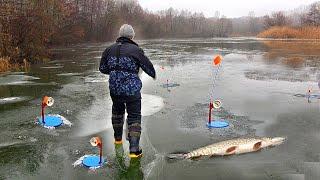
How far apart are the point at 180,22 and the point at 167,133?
329ft

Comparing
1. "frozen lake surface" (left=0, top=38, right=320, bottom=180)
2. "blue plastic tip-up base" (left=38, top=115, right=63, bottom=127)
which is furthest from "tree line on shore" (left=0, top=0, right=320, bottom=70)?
"blue plastic tip-up base" (left=38, top=115, right=63, bottom=127)

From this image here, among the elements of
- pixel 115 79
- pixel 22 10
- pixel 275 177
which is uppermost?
pixel 22 10

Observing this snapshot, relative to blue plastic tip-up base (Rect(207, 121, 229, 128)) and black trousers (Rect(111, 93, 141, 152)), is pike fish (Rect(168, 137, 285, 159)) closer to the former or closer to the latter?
black trousers (Rect(111, 93, 141, 152))

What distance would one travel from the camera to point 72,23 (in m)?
50.8

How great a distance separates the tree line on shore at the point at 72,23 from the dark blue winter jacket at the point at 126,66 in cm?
1605

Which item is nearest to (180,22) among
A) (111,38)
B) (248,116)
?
(111,38)

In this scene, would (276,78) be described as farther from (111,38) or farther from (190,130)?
(111,38)

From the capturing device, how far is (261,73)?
17.7 metres

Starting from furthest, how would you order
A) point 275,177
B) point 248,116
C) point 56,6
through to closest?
point 56,6, point 248,116, point 275,177

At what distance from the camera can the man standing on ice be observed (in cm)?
588

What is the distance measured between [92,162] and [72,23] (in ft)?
155

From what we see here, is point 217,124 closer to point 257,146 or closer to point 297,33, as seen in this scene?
point 257,146

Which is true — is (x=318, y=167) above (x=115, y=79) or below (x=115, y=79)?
below

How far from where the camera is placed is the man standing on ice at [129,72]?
5875 mm
